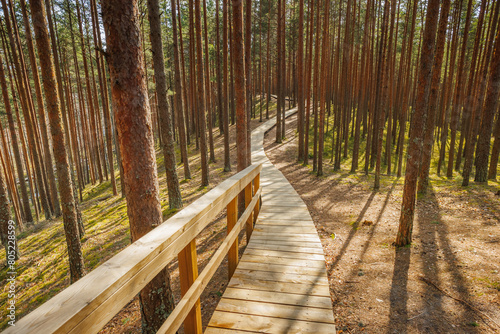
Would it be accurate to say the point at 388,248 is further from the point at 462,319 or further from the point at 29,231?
the point at 29,231

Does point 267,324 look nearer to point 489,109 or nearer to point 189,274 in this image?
point 189,274

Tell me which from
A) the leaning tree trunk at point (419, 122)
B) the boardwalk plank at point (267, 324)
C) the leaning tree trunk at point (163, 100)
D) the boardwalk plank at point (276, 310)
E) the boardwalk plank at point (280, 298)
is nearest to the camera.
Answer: the boardwalk plank at point (267, 324)

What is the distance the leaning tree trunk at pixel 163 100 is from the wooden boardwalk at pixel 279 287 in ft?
17.5

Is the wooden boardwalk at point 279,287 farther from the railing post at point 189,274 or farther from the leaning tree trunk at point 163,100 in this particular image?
the leaning tree trunk at point 163,100

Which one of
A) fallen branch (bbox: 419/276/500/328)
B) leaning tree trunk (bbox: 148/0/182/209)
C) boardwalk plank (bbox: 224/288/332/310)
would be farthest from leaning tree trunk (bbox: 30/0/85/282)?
fallen branch (bbox: 419/276/500/328)

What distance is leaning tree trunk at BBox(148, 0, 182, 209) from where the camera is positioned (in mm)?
8227

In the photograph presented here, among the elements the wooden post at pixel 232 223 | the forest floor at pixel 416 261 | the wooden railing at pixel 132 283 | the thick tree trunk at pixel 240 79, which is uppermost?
the thick tree trunk at pixel 240 79

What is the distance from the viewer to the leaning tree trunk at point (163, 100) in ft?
27.0

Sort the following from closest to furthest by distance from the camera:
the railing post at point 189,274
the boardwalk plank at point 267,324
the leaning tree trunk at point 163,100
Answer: the railing post at point 189,274 → the boardwalk plank at point 267,324 → the leaning tree trunk at point 163,100

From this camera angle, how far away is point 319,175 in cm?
1384

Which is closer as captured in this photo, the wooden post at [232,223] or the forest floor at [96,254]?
the wooden post at [232,223]

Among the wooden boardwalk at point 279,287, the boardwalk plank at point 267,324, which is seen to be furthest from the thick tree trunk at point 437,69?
the boardwalk plank at point 267,324

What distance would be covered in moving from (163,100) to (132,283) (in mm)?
8981

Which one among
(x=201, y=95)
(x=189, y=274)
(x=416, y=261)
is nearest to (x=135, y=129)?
(x=189, y=274)
